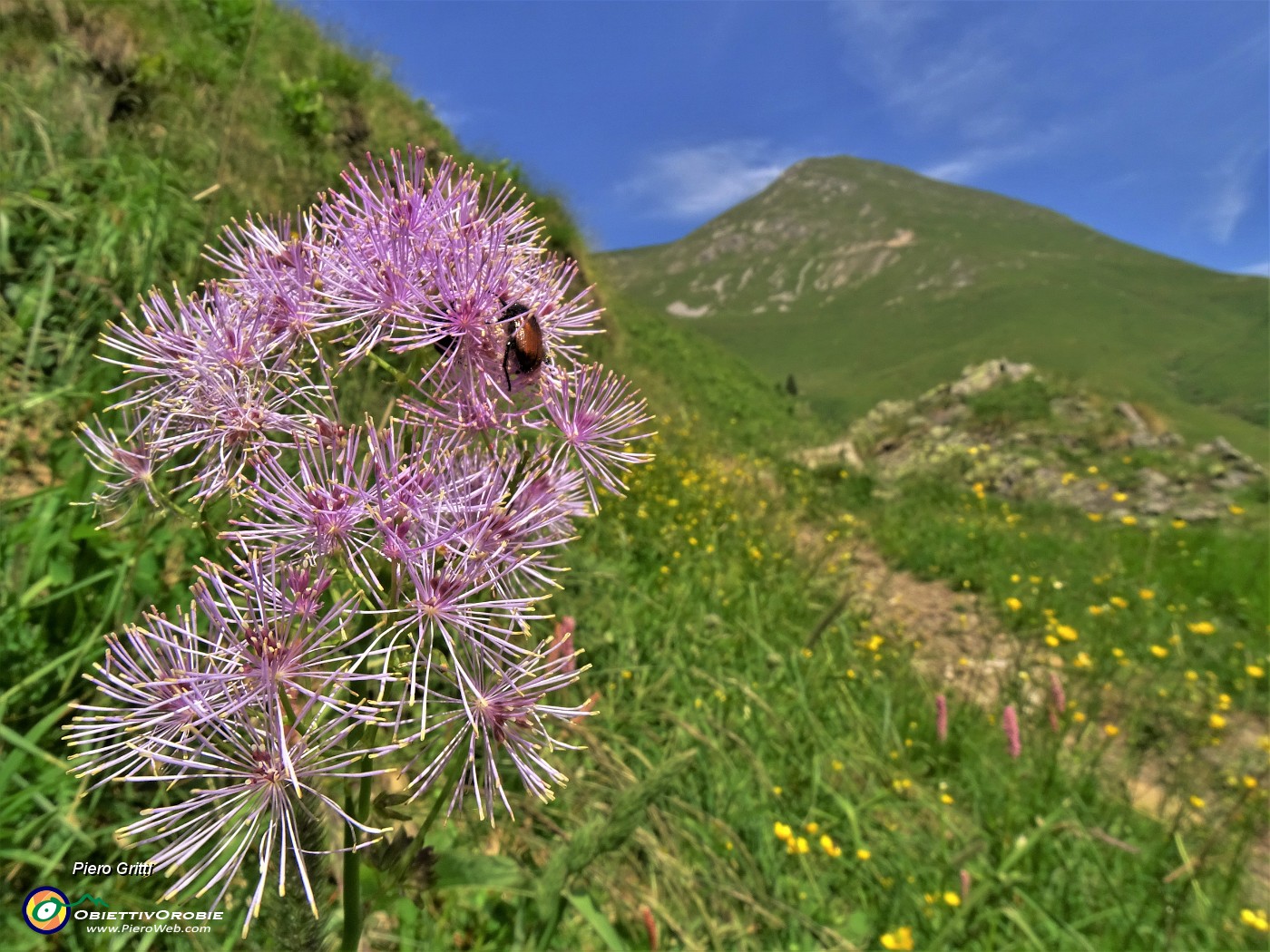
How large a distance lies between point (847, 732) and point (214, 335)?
4.28 m

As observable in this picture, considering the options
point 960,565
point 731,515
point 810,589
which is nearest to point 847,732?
point 810,589

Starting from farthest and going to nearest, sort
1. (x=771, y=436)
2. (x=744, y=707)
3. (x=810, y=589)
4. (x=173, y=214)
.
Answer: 1. (x=771, y=436)
2. (x=810, y=589)
3. (x=173, y=214)
4. (x=744, y=707)

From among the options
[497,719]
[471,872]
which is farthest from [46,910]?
[497,719]

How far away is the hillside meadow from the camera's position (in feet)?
7.47

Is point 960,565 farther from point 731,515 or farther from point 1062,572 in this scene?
point 731,515

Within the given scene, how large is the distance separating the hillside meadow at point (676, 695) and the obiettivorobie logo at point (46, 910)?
0.40 feet

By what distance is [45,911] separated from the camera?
6.07 feet

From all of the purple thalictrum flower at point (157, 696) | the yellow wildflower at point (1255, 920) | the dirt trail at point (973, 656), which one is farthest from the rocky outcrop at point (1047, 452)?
the purple thalictrum flower at point (157, 696)

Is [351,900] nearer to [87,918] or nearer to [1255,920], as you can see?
[87,918]

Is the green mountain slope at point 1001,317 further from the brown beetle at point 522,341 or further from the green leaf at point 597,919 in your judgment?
the brown beetle at point 522,341

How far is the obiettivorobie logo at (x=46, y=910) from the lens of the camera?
1839 mm

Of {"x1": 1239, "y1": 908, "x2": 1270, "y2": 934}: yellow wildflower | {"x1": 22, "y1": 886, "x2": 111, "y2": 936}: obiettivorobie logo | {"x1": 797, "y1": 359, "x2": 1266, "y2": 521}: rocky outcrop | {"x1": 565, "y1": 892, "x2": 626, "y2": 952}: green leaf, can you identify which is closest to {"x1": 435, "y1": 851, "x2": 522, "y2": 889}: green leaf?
{"x1": 565, "y1": 892, "x2": 626, "y2": 952}: green leaf

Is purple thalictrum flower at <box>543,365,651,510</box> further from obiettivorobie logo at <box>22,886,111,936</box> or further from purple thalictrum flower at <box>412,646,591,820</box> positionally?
obiettivorobie logo at <box>22,886,111,936</box>

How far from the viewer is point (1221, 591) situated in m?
7.75
